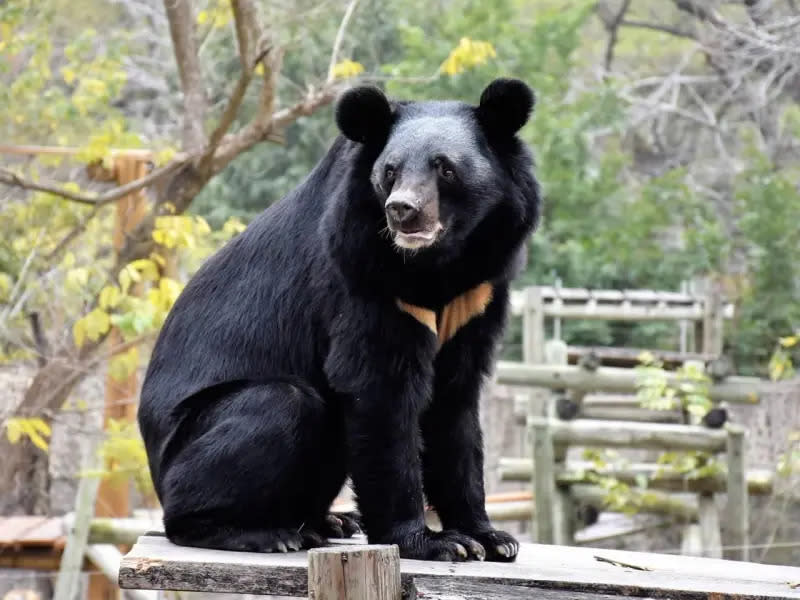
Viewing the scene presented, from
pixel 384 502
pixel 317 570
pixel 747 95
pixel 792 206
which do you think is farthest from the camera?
pixel 747 95

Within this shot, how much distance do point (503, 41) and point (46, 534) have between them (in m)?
11.5

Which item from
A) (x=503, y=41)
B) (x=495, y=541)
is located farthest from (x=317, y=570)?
(x=503, y=41)

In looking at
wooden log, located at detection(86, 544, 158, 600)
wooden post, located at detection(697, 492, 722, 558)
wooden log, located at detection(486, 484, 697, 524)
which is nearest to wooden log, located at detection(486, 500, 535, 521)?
wooden log, located at detection(486, 484, 697, 524)

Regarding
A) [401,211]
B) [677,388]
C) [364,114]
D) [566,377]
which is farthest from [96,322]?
[566,377]

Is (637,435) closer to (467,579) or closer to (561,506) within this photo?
(561,506)

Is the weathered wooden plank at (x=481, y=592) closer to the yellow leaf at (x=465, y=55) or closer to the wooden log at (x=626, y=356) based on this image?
the yellow leaf at (x=465, y=55)

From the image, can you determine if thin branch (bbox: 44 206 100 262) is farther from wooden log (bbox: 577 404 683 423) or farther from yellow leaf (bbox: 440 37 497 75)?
wooden log (bbox: 577 404 683 423)

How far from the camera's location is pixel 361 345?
3.54 meters

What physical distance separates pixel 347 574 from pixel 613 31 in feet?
65.4

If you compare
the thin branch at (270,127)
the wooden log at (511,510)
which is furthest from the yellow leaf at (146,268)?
the wooden log at (511,510)

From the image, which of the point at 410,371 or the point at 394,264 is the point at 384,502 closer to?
the point at 410,371

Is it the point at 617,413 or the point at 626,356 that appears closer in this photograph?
the point at 626,356

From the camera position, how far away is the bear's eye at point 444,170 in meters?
3.59

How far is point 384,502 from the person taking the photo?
11.6 ft
